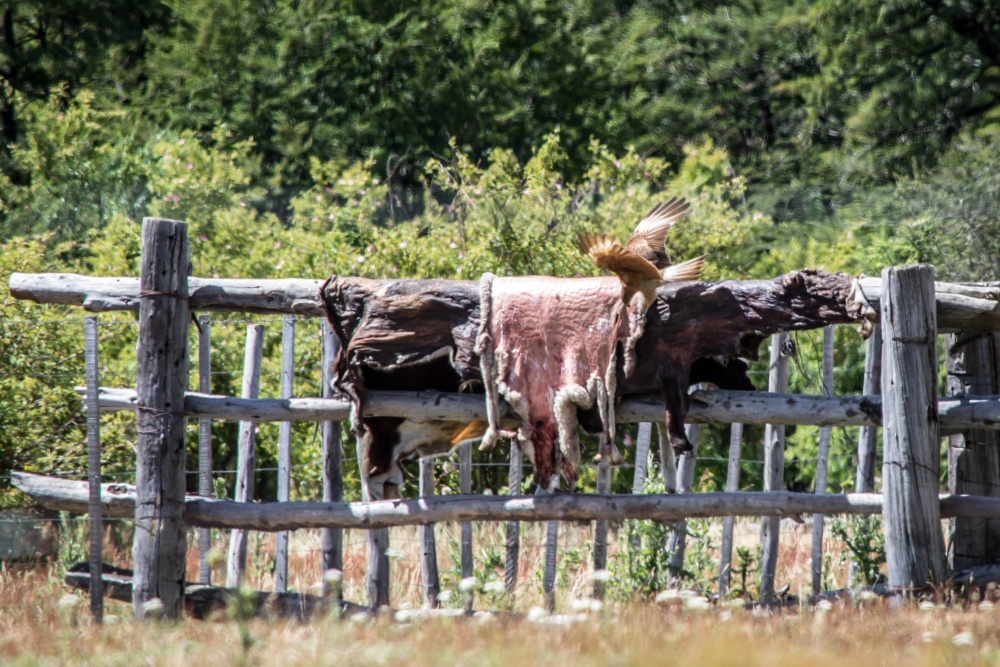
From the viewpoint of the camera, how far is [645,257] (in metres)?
4.83

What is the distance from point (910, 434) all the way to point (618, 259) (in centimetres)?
142

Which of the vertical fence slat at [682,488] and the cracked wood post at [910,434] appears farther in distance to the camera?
the vertical fence slat at [682,488]

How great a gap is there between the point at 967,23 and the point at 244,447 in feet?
39.2

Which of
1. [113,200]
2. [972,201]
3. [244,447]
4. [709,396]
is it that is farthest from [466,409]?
[113,200]

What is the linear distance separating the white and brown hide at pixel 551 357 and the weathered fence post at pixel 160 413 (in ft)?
4.58

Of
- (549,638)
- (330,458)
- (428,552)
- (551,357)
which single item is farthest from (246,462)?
(549,638)

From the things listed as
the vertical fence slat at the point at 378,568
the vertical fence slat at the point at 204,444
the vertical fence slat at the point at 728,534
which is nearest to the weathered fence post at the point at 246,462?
the vertical fence slat at the point at 204,444

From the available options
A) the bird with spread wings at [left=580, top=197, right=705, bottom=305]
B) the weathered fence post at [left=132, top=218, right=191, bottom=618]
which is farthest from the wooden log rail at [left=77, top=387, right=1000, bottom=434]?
the bird with spread wings at [left=580, top=197, right=705, bottom=305]

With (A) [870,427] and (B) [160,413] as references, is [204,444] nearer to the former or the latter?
(B) [160,413]

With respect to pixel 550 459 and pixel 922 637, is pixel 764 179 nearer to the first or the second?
pixel 550 459

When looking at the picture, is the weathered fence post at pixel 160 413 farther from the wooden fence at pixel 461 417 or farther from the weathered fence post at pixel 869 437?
the weathered fence post at pixel 869 437

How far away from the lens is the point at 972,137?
1221 centimetres

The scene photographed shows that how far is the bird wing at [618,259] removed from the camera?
15.0 feet

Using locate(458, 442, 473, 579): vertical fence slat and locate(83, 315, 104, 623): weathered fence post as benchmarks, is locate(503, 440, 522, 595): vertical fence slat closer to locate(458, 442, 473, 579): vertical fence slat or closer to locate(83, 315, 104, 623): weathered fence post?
locate(458, 442, 473, 579): vertical fence slat
